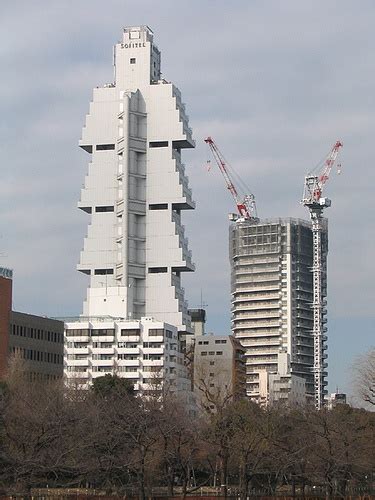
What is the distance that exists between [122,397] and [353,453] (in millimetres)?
29803

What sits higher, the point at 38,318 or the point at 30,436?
the point at 38,318

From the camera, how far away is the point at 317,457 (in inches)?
3878

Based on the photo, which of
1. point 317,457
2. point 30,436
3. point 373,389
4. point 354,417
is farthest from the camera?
point 354,417

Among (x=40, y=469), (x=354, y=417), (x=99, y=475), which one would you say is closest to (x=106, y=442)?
(x=99, y=475)

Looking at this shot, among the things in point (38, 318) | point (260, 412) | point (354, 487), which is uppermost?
point (38, 318)

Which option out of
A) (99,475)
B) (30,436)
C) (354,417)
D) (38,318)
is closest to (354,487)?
(354,417)

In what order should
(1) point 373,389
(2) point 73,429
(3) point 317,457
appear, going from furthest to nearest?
(1) point 373,389, (3) point 317,457, (2) point 73,429

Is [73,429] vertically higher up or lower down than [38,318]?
lower down

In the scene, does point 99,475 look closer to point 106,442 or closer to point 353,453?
point 106,442

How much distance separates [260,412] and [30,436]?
38.8 m

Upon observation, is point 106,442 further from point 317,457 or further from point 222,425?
point 317,457

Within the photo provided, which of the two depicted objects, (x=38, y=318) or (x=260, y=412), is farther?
(x=38, y=318)

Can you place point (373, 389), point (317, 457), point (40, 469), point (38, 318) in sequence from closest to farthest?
point (40, 469)
point (317, 457)
point (373, 389)
point (38, 318)

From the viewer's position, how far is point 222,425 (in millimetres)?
99062
